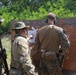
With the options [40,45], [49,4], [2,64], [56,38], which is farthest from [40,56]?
[49,4]

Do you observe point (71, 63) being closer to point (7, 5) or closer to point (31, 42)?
point (31, 42)

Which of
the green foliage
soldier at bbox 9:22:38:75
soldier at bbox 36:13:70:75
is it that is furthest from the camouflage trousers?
the green foliage

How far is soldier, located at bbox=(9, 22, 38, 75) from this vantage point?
164 inches

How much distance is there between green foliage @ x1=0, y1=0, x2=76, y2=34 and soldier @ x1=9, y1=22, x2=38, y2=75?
738 centimetres

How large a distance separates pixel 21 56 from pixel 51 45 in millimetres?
1082

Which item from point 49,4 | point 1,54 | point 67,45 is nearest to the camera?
point 67,45

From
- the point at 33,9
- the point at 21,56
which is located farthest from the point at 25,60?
the point at 33,9

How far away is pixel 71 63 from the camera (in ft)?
18.5

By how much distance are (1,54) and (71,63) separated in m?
1.56

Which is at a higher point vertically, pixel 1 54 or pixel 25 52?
Result: pixel 25 52

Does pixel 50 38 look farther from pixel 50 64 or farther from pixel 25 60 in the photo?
pixel 25 60

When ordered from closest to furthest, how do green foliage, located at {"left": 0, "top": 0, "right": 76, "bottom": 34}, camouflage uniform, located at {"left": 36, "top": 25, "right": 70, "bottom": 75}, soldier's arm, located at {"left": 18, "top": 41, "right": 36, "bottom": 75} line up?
1. soldier's arm, located at {"left": 18, "top": 41, "right": 36, "bottom": 75}
2. camouflage uniform, located at {"left": 36, "top": 25, "right": 70, "bottom": 75}
3. green foliage, located at {"left": 0, "top": 0, "right": 76, "bottom": 34}

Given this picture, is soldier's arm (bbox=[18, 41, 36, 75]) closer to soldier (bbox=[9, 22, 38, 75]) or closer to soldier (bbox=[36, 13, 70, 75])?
soldier (bbox=[9, 22, 38, 75])

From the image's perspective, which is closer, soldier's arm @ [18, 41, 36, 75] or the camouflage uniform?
soldier's arm @ [18, 41, 36, 75]
